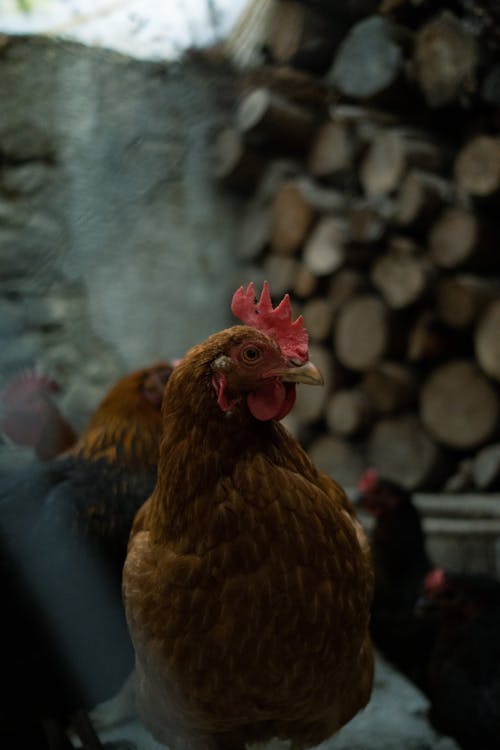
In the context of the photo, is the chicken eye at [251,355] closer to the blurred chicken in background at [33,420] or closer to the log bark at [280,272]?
the blurred chicken in background at [33,420]

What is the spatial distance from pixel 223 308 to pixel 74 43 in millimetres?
976

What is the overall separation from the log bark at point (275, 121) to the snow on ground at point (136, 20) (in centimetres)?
70

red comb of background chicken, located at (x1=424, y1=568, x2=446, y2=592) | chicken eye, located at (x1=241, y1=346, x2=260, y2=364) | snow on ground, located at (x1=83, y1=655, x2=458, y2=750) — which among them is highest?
chicken eye, located at (x1=241, y1=346, x2=260, y2=364)

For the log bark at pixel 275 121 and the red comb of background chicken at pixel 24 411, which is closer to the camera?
the red comb of background chicken at pixel 24 411

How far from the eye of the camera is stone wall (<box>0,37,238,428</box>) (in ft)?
7.03

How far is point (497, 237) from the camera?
1.91 metres

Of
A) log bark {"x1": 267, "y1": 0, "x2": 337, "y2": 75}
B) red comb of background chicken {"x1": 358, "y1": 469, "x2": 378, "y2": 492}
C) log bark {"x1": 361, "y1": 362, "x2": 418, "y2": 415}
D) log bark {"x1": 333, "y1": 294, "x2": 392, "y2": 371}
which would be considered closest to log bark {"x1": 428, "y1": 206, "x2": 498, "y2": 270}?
log bark {"x1": 333, "y1": 294, "x2": 392, "y2": 371}

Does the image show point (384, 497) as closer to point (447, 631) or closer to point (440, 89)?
point (447, 631)

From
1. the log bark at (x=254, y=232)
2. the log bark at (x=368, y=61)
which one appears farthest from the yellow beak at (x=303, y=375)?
the log bark at (x=254, y=232)

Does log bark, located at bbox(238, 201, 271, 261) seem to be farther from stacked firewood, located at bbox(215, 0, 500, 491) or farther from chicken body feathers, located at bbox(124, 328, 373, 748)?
chicken body feathers, located at bbox(124, 328, 373, 748)

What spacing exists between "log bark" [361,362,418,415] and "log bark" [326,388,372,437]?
4 centimetres

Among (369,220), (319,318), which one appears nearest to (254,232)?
(319,318)

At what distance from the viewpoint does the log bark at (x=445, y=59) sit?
179cm

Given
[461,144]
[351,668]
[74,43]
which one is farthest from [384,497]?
[74,43]
